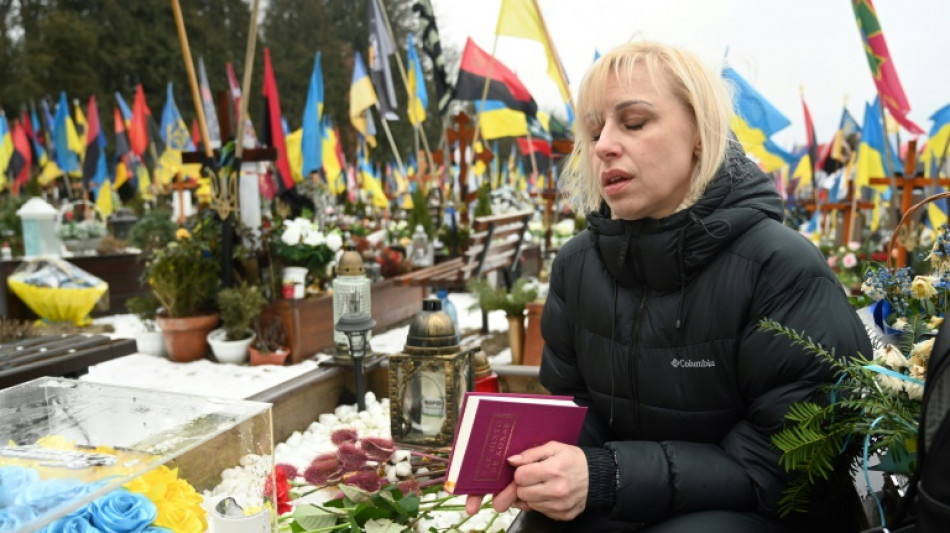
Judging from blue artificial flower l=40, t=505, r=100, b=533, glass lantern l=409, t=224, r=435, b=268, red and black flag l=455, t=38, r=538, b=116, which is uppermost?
red and black flag l=455, t=38, r=538, b=116

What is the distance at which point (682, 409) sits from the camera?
1.62m

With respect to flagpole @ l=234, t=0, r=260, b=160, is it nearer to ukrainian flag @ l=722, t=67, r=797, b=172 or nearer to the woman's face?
the woman's face

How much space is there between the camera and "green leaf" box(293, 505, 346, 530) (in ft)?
7.02

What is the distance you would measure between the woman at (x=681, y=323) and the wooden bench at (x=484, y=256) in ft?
14.8

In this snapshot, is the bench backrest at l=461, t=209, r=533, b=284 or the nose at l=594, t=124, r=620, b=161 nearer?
the nose at l=594, t=124, r=620, b=161

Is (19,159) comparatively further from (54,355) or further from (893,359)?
(893,359)

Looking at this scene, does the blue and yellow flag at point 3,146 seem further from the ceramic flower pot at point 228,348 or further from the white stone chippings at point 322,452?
the white stone chippings at point 322,452

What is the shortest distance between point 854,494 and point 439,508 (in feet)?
4.18

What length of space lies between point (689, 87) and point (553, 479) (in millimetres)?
924

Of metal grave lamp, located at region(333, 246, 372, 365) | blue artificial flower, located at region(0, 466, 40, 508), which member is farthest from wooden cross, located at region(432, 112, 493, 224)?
blue artificial flower, located at region(0, 466, 40, 508)

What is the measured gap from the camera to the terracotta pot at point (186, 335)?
17.1 feet

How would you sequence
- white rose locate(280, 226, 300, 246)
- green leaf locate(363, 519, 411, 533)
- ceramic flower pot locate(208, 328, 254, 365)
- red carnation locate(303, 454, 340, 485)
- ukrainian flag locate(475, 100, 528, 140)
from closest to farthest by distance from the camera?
green leaf locate(363, 519, 411, 533), red carnation locate(303, 454, 340, 485), ceramic flower pot locate(208, 328, 254, 365), white rose locate(280, 226, 300, 246), ukrainian flag locate(475, 100, 528, 140)

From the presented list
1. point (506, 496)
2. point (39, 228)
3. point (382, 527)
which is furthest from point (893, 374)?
point (39, 228)

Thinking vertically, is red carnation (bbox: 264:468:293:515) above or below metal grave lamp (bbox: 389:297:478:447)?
below
